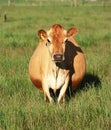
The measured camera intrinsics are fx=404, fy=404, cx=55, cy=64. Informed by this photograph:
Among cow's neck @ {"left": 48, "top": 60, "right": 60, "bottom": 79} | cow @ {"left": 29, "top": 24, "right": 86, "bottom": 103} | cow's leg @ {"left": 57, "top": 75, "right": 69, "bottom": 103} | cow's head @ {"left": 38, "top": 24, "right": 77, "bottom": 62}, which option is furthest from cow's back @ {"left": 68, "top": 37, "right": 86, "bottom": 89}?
cow's head @ {"left": 38, "top": 24, "right": 77, "bottom": 62}

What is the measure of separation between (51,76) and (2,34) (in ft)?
29.7

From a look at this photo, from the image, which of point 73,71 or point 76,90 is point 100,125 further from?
point 76,90

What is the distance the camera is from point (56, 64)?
6199mm

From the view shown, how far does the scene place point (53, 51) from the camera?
577cm

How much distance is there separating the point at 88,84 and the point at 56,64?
1248mm

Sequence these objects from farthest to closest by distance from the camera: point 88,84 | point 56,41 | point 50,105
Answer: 1. point 88,84
2. point 56,41
3. point 50,105

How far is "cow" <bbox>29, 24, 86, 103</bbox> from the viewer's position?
19.2ft

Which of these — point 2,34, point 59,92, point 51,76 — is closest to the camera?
point 51,76

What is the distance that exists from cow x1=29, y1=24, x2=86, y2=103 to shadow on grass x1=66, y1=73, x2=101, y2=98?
0.67 feet

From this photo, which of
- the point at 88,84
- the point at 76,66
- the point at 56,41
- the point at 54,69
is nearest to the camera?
the point at 56,41

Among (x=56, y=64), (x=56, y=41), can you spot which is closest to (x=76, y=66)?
(x=56, y=64)

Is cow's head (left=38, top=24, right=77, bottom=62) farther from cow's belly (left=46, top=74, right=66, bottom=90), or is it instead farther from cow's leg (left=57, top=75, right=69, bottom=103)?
cow's leg (left=57, top=75, right=69, bottom=103)

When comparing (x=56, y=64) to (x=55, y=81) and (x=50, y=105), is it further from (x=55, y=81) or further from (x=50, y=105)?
(x=50, y=105)

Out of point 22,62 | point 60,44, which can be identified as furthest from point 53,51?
point 22,62
